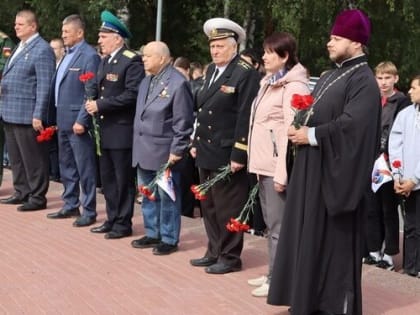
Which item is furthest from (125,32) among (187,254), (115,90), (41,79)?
(187,254)

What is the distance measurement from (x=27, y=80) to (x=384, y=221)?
4.15 m

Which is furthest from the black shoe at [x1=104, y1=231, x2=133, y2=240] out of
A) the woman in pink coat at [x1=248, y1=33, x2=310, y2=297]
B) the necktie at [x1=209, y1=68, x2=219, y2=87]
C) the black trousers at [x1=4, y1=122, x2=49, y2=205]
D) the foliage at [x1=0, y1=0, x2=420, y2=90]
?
the foliage at [x1=0, y1=0, x2=420, y2=90]

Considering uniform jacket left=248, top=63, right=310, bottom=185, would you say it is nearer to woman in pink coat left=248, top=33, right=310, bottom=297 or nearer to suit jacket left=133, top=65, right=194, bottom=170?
woman in pink coat left=248, top=33, right=310, bottom=297

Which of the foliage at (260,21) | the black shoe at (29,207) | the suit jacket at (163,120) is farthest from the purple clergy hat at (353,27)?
the foliage at (260,21)

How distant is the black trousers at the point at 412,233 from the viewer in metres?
7.23

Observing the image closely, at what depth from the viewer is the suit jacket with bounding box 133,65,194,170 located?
7.11 metres

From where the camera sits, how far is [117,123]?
7.72 m

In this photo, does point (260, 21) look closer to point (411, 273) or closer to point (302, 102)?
point (411, 273)

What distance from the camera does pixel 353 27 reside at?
5125 millimetres

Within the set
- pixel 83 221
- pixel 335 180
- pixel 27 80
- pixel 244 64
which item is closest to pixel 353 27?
pixel 335 180

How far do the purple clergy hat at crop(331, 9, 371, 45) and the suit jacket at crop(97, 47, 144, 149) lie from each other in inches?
113

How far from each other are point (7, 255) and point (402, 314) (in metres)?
3.45

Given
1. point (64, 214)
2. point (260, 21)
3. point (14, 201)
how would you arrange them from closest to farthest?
point (64, 214)
point (14, 201)
point (260, 21)

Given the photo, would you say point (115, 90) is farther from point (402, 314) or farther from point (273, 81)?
point (402, 314)
